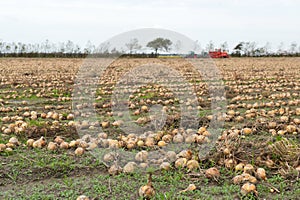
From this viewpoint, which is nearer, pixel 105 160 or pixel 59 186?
pixel 59 186

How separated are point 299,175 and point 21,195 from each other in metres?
2.18

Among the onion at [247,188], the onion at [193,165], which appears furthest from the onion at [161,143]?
the onion at [247,188]

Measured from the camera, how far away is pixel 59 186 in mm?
2895

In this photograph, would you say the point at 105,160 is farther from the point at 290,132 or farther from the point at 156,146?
the point at 290,132

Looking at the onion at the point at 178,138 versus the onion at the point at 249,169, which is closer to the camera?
the onion at the point at 249,169

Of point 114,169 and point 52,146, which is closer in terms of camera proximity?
point 114,169

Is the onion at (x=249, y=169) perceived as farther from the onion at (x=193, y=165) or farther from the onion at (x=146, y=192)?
the onion at (x=146, y=192)

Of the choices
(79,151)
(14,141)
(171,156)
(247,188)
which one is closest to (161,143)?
Result: (171,156)

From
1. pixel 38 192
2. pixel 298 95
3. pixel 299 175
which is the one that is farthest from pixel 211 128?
pixel 298 95

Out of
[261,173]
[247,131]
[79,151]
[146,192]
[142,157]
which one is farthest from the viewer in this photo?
[247,131]

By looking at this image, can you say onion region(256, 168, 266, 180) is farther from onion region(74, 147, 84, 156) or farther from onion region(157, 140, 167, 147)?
onion region(74, 147, 84, 156)

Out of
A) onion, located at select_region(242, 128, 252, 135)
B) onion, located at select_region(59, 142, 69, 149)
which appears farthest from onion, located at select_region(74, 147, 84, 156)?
onion, located at select_region(242, 128, 252, 135)

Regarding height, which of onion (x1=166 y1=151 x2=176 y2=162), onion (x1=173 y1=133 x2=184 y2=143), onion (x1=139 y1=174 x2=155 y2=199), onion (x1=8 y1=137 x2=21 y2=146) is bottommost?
onion (x1=139 y1=174 x2=155 y2=199)

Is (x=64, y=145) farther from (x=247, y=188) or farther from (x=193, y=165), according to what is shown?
(x=247, y=188)
